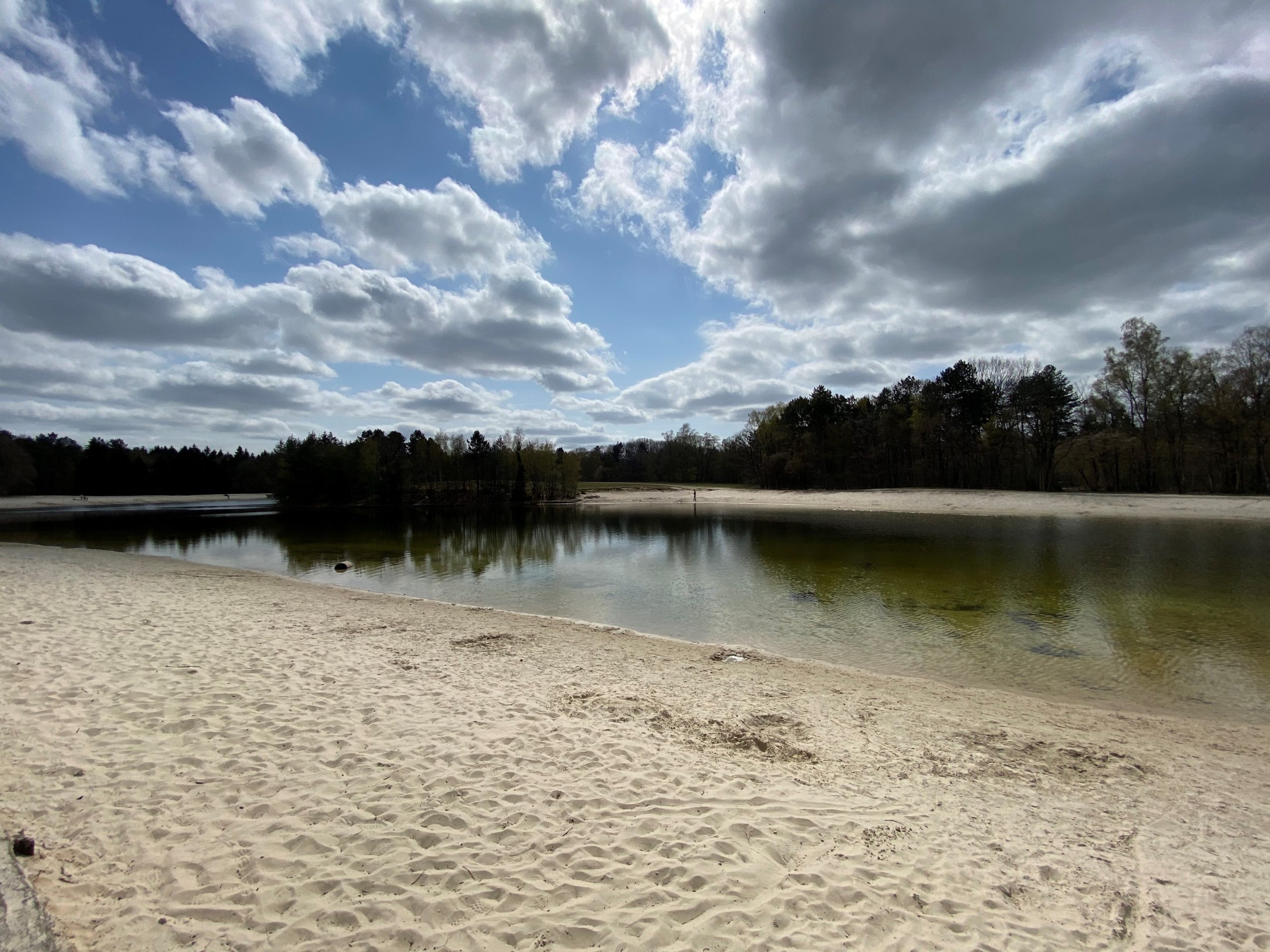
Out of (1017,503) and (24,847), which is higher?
(1017,503)

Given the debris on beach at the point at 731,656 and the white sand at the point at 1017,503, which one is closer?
the debris on beach at the point at 731,656

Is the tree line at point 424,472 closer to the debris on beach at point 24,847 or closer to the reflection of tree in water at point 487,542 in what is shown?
the reflection of tree in water at point 487,542

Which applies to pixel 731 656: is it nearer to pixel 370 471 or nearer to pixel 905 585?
pixel 905 585

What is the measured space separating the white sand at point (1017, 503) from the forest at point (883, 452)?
195 inches

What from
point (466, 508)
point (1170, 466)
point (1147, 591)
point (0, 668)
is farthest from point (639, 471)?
point (0, 668)

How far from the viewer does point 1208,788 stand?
17.5 feet

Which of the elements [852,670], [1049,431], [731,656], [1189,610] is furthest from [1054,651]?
[1049,431]

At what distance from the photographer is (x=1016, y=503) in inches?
1746

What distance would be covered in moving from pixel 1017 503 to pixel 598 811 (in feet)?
167

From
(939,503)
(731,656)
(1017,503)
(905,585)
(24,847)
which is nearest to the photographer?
(24,847)

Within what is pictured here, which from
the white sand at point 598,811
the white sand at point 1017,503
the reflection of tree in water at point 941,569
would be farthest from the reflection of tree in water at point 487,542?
the white sand at point 1017,503

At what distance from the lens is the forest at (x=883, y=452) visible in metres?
42.8

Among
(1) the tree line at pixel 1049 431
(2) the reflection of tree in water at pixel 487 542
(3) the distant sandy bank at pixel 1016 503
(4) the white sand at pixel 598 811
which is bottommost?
(2) the reflection of tree in water at pixel 487 542

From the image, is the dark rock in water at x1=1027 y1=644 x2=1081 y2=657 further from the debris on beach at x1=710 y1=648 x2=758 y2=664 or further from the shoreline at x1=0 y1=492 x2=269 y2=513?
the shoreline at x1=0 y1=492 x2=269 y2=513
